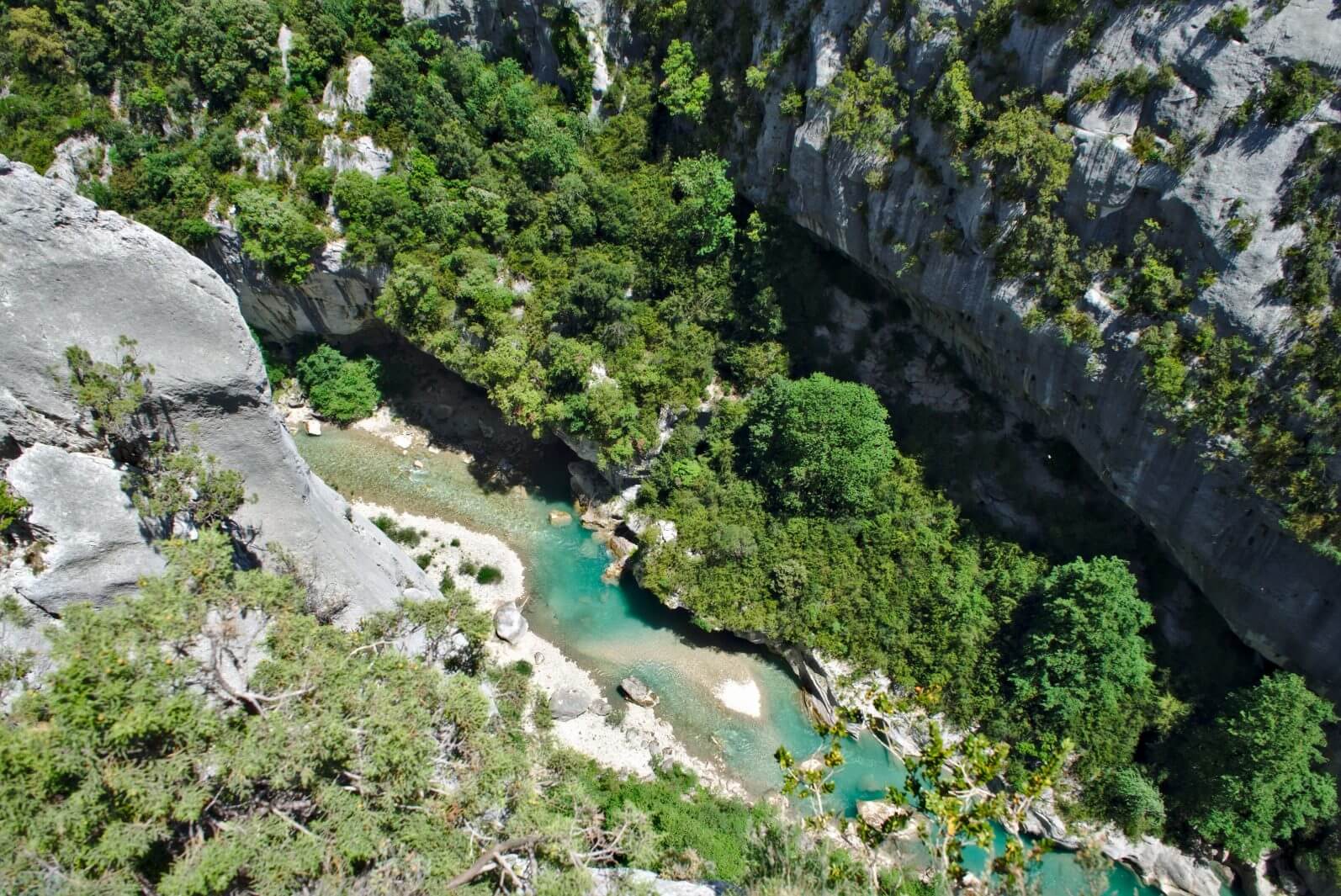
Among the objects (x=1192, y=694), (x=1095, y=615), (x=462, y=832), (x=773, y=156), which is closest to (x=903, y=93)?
(x=773, y=156)

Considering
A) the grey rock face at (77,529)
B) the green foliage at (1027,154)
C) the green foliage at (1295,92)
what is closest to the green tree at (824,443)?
the green foliage at (1027,154)

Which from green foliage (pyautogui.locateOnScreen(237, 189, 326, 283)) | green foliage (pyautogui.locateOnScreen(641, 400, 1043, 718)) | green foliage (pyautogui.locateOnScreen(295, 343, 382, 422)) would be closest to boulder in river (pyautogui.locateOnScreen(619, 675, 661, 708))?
green foliage (pyautogui.locateOnScreen(641, 400, 1043, 718))

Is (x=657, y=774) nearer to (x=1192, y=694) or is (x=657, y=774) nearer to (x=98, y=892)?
(x=98, y=892)

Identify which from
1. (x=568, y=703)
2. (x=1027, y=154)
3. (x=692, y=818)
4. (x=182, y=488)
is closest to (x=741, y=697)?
(x=692, y=818)

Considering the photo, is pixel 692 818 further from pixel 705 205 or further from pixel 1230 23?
pixel 1230 23

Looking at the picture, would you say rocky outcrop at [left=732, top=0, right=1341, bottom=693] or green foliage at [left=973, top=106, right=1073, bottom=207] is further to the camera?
green foliage at [left=973, top=106, right=1073, bottom=207]

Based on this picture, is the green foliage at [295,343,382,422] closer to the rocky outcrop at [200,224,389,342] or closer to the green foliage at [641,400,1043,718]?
the rocky outcrop at [200,224,389,342]
